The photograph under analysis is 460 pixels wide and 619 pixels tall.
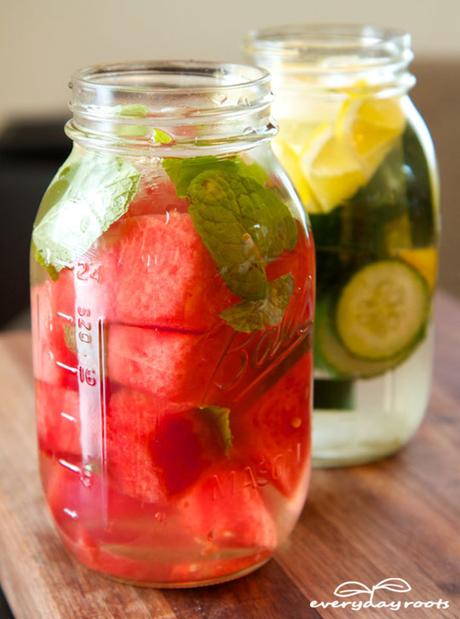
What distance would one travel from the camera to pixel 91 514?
756 millimetres

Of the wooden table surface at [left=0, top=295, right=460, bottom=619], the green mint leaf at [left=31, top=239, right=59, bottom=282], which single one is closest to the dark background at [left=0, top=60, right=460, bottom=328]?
the wooden table surface at [left=0, top=295, right=460, bottom=619]

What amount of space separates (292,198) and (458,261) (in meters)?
0.93

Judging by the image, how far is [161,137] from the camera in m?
0.71

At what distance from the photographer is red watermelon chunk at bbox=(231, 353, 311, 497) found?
74cm

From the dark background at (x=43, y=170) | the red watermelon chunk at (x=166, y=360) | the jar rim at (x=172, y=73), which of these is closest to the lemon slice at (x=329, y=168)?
the jar rim at (x=172, y=73)

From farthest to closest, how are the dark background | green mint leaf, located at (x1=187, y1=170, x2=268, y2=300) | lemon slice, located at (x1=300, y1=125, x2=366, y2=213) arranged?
the dark background → lemon slice, located at (x1=300, y1=125, x2=366, y2=213) → green mint leaf, located at (x1=187, y1=170, x2=268, y2=300)

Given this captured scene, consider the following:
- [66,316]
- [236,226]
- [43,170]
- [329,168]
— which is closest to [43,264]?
[66,316]

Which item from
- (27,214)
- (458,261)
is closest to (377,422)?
(458,261)

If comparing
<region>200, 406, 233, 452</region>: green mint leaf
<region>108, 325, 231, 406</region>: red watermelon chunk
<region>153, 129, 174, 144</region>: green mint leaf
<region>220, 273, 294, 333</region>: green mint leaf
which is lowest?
<region>200, 406, 233, 452</region>: green mint leaf

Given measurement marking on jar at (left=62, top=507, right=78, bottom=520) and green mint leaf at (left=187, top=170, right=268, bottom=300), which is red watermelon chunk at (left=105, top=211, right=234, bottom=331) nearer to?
green mint leaf at (left=187, top=170, right=268, bottom=300)

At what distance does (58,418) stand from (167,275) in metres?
0.15

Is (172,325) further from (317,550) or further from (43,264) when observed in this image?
(317,550)

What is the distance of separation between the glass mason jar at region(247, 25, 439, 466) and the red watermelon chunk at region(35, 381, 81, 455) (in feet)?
0.82

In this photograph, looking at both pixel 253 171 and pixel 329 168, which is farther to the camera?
pixel 329 168
